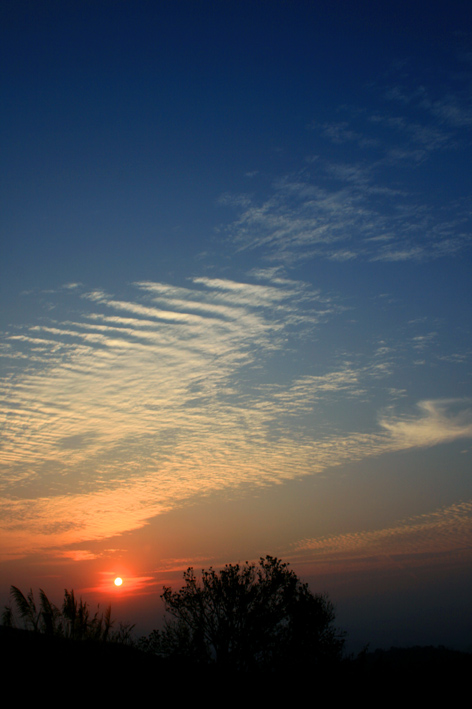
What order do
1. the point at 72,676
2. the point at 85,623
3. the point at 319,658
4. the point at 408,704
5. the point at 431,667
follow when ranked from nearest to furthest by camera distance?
the point at 408,704, the point at 72,676, the point at 431,667, the point at 85,623, the point at 319,658

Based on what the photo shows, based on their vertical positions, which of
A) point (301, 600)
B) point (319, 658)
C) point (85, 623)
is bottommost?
point (319, 658)

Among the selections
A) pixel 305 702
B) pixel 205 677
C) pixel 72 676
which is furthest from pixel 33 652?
pixel 305 702

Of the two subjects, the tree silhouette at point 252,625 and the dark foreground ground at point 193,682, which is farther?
the tree silhouette at point 252,625

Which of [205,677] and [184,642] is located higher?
[205,677]

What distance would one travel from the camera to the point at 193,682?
17750 millimetres

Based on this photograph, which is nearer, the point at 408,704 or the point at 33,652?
the point at 408,704

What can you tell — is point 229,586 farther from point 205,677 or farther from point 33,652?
point 33,652

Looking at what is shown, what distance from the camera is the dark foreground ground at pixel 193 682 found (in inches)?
599

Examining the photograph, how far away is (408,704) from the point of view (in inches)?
581

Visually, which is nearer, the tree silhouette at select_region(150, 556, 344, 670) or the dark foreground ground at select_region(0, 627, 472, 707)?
the dark foreground ground at select_region(0, 627, 472, 707)

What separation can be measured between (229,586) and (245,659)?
194 inches

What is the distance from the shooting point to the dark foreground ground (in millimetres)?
15203

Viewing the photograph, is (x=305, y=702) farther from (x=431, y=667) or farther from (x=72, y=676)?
(x=72, y=676)

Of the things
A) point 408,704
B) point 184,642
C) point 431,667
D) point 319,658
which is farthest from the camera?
point 184,642
